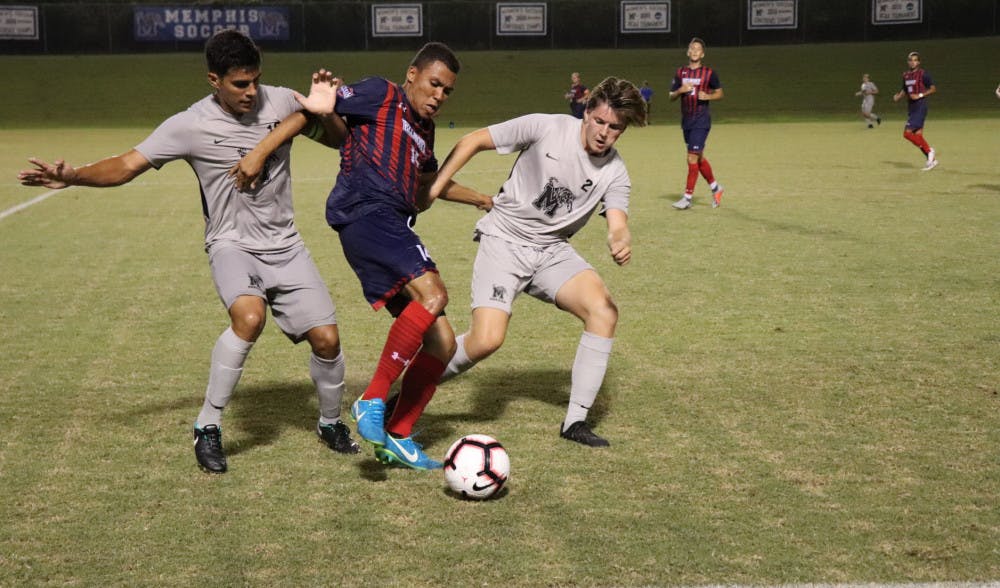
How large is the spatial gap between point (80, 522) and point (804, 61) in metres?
43.9

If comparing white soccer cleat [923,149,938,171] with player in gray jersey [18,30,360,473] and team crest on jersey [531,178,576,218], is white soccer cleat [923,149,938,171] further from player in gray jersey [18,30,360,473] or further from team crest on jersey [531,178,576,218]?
player in gray jersey [18,30,360,473]

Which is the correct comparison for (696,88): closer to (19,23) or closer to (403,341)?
(403,341)

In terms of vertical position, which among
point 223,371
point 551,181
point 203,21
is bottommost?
point 223,371

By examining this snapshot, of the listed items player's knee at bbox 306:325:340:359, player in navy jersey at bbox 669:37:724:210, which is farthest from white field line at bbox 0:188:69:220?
player's knee at bbox 306:325:340:359

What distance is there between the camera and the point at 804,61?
146 ft

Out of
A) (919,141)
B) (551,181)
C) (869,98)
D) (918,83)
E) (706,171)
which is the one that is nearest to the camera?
(551,181)

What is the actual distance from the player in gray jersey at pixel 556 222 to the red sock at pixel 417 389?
263mm

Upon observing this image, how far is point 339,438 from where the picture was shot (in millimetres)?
5129

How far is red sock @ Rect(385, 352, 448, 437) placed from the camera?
5.05 metres

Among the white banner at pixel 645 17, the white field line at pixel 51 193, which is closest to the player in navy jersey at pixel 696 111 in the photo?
the white field line at pixel 51 193

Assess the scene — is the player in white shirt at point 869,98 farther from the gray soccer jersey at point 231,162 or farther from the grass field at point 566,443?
the gray soccer jersey at point 231,162

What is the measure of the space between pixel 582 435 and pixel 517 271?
0.87 meters

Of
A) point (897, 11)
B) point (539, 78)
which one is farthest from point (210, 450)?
point (897, 11)

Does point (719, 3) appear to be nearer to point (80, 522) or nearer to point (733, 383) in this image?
point (733, 383)
